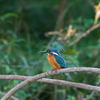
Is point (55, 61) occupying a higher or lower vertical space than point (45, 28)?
higher

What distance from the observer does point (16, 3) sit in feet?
18.6

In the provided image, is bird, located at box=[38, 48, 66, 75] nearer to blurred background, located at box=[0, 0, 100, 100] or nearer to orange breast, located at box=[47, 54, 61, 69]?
orange breast, located at box=[47, 54, 61, 69]

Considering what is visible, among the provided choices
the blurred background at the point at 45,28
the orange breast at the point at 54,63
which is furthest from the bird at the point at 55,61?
the blurred background at the point at 45,28

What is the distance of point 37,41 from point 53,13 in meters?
1.01

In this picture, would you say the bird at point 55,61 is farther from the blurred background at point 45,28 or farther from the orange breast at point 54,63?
the blurred background at point 45,28

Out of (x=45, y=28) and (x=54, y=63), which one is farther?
(x=45, y=28)

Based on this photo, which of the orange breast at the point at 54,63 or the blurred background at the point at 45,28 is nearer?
the orange breast at the point at 54,63

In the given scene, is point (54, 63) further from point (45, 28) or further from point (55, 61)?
point (45, 28)

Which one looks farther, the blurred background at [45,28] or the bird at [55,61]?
the blurred background at [45,28]

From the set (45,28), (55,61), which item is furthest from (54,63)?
(45,28)

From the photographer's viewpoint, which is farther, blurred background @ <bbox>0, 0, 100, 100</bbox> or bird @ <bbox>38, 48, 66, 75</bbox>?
blurred background @ <bbox>0, 0, 100, 100</bbox>

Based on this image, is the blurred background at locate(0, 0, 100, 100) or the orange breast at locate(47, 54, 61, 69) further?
the blurred background at locate(0, 0, 100, 100)

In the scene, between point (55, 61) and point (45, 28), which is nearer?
point (55, 61)

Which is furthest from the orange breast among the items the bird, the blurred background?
the blurred background
